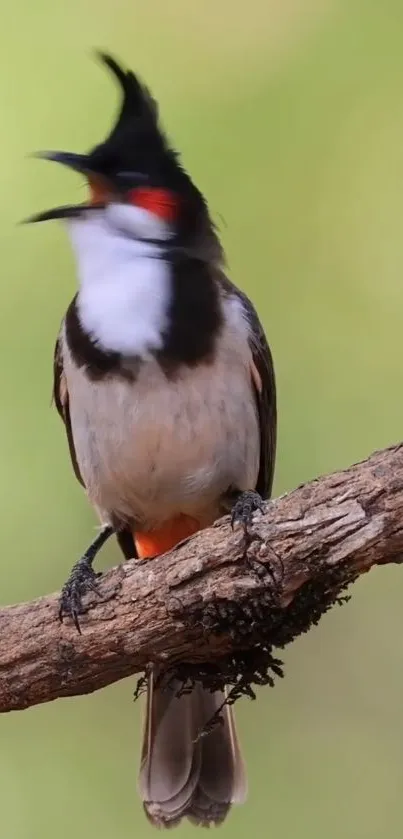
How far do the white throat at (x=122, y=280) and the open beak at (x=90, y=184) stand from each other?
0.08 feet

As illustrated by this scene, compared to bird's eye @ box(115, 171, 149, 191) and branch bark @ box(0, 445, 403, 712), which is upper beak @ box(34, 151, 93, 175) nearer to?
bird's eye @ box(115, 171, 149, 191)

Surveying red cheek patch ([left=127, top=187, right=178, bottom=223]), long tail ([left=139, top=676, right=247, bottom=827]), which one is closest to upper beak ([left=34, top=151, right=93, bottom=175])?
red cheek patch ([left=127, top=187, right=178, bottom=223])

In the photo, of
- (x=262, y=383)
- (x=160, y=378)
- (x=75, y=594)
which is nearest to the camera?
(x=75, y=594)

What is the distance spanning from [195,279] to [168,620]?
0.79 metres

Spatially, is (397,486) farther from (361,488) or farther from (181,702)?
(181,702)

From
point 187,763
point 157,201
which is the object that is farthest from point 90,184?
point 187,763

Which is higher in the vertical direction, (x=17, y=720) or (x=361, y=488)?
(x=17, y=720)

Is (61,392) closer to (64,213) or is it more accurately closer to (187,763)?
(64,213)

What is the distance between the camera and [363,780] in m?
3.84

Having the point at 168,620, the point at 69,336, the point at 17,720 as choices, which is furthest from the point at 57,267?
the point at 168,620

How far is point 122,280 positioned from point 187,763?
1.08 metres

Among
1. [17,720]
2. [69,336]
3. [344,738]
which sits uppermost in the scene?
[69,336]

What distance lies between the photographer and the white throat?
8.52 feet

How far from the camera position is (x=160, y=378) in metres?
2.59
